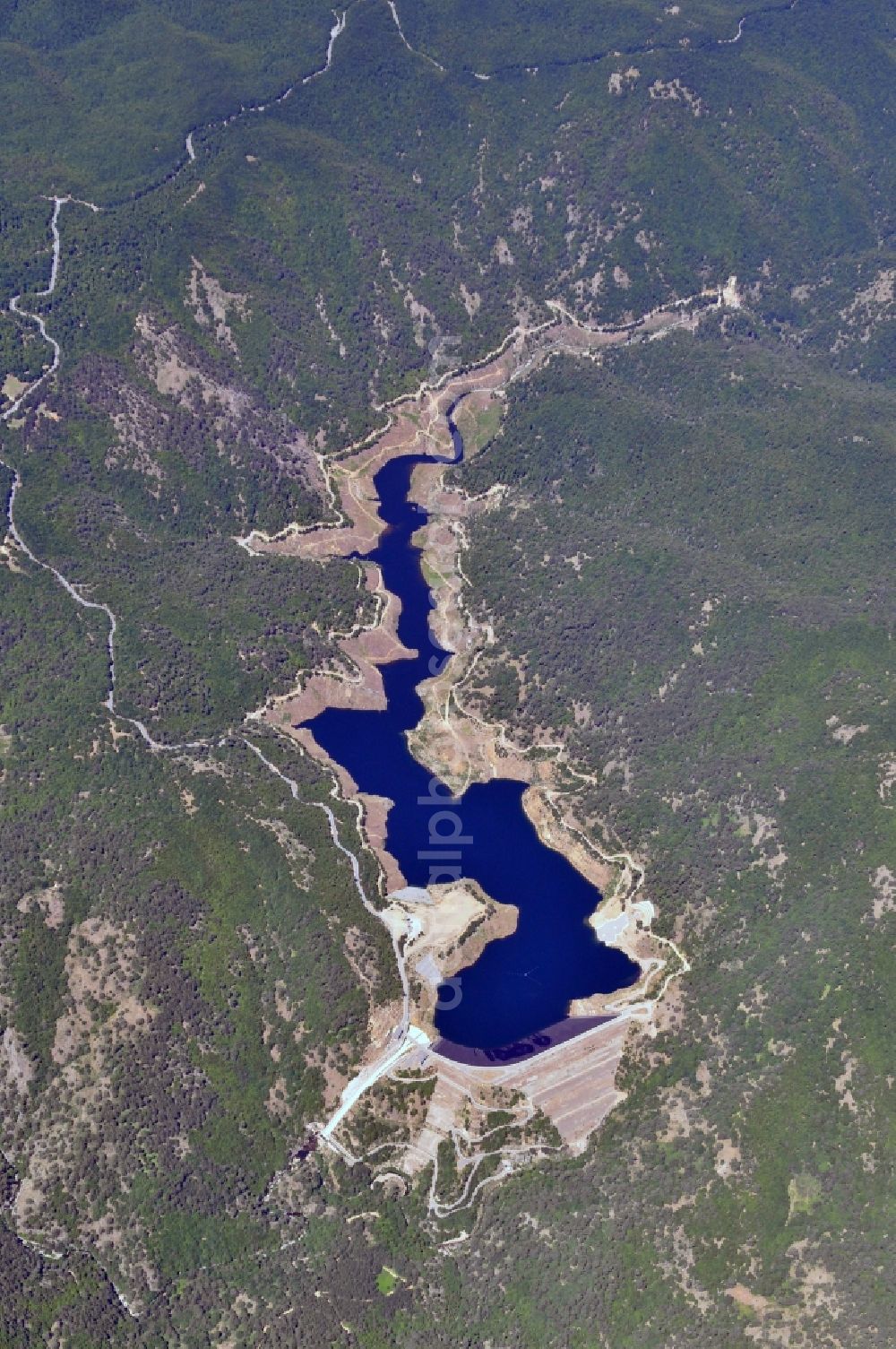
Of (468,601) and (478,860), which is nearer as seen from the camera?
(478,860)

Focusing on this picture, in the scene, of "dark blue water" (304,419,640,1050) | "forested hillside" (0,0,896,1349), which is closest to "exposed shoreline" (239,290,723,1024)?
"dark blue water" (304,419,640,1050)

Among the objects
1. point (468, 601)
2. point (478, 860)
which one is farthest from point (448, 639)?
point (478, 860)

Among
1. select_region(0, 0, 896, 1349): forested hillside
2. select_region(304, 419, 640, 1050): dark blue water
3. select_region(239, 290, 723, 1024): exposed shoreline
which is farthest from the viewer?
select_region(239, 290, 723, 1024): exposed shoreline

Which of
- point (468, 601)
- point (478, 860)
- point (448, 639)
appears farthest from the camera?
point (468, 601)

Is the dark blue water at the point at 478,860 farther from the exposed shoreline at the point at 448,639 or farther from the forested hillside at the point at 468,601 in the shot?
the forested hillside at the point at 468,601

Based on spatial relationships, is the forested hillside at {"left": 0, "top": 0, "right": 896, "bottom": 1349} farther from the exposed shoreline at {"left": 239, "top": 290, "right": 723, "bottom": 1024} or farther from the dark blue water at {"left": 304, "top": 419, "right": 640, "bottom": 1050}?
the dark blue water at {"left": 304, "top": 419, "right": 640, "bottom": 1050}

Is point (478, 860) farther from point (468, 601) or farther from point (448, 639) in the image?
point (468, 601)

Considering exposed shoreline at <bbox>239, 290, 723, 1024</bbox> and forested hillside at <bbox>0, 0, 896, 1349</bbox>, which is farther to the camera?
exposed shoreline at <bbox>239, 290, 723, 1024</bbox>

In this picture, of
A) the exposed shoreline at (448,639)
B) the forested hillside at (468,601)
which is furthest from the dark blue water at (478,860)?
the forested hillside at (468,601)

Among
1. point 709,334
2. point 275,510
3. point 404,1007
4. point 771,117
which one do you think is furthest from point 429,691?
point 771,117

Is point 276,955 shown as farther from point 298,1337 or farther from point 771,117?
point 771,117
